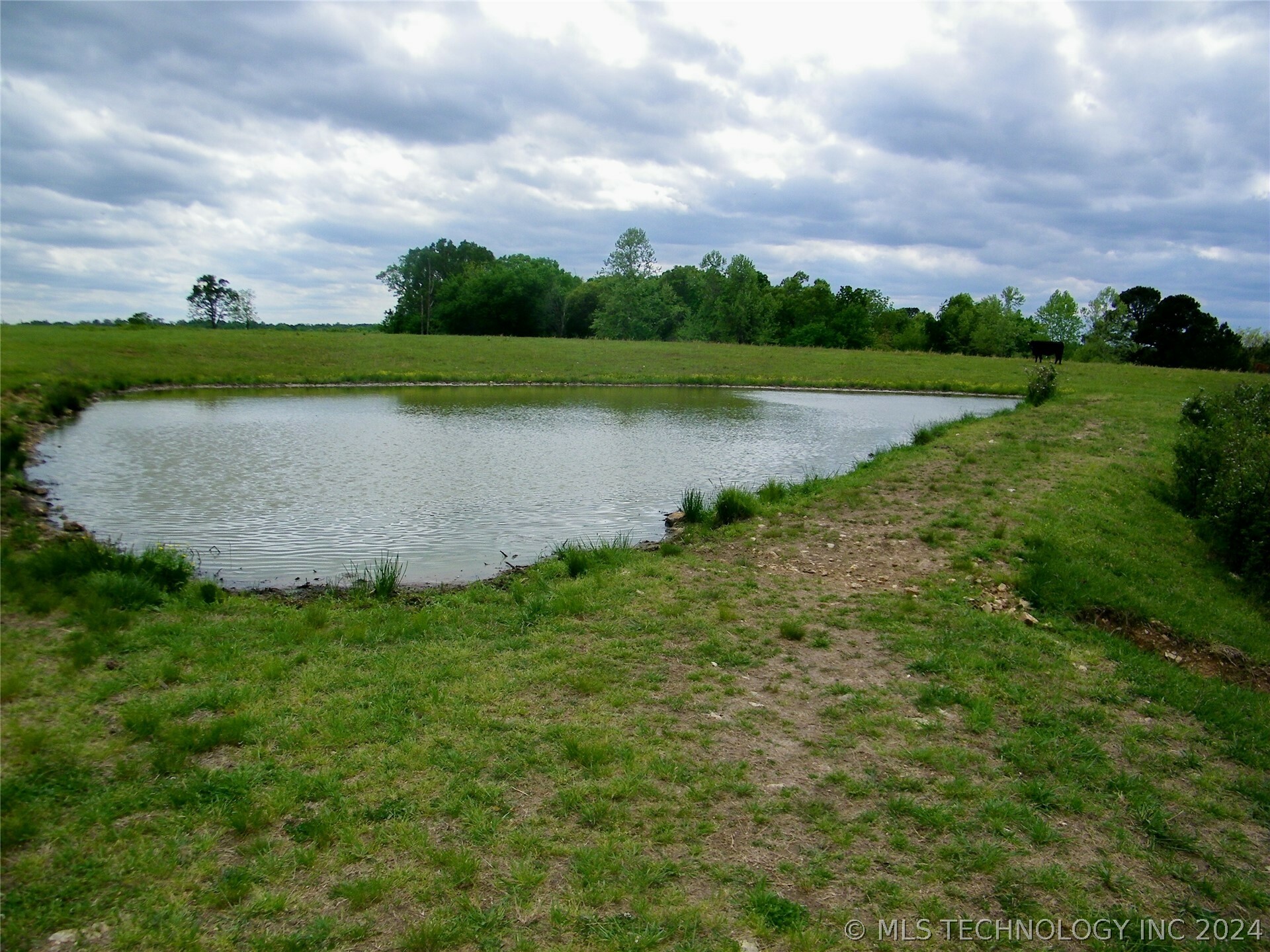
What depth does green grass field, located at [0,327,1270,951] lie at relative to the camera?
3922 mm

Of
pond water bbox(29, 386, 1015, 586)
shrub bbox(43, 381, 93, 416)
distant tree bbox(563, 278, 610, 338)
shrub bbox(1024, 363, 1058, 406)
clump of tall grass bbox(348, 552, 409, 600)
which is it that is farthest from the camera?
distant tree bbox(563, 278, 610, 338)

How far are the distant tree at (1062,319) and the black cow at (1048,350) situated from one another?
156 feet

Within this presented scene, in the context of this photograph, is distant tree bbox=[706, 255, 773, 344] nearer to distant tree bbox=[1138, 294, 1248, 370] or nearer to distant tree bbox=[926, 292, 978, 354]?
distant tree bbox=[926, 292, 978, 354]

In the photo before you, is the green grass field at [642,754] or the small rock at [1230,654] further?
the small rock at [1230,654]

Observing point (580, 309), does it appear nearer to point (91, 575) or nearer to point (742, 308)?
point (742, 308)

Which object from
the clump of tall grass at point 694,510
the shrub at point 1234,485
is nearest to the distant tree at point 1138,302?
the shrub at point 1234,485

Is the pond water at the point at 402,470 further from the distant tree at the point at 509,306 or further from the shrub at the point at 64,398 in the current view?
the distant tree at the point at 509,306

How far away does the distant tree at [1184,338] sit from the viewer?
86312 millimetres

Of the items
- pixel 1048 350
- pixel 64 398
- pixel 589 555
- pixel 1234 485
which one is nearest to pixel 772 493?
pixel 589 555

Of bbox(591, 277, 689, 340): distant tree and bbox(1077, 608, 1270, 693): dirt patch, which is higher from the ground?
bbox(591, 277, 689, 340): distant tree

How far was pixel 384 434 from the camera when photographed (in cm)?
2298

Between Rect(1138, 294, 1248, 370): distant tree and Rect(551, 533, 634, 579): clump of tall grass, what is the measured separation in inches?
3851

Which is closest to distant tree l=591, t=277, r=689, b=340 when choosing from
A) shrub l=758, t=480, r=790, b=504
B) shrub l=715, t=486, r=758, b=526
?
shrub l=758, t=480, r=790, b=504

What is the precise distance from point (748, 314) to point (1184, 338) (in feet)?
176
